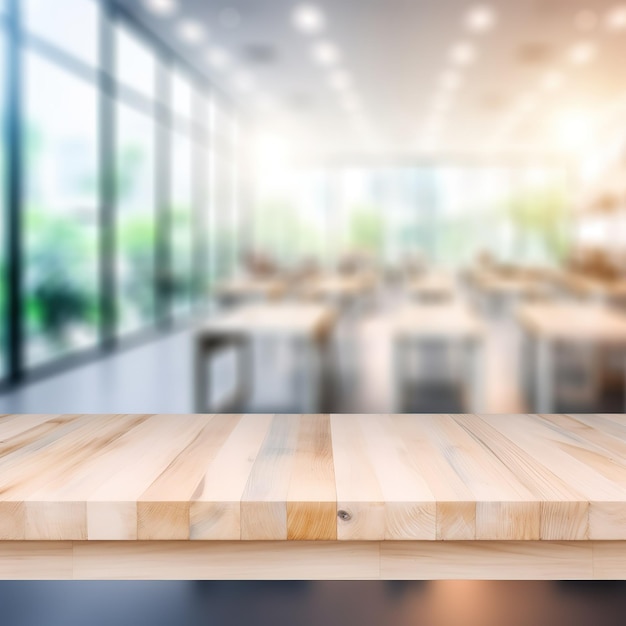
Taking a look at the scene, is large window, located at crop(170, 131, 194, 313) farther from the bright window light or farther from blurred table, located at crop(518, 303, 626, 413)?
blurred table, located at crop(518, 303, 626, 413)

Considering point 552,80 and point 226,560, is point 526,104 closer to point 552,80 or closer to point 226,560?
point 552,80

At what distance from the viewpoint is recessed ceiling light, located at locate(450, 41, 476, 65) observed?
480 centimetres

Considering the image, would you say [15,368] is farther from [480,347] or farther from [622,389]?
[622,389]

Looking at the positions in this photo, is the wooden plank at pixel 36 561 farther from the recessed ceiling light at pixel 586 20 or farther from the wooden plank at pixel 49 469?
the recessed ceiling light at pixel 586 20

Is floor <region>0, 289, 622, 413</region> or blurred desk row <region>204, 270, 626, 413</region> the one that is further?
floor <region>0, 289, 622, 413</region>

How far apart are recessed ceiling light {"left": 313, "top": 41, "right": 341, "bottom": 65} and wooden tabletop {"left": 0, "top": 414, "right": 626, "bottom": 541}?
4401 millimetres

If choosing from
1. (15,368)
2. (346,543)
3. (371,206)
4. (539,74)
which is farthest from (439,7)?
(346,543)

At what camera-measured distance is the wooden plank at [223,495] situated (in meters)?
0.62

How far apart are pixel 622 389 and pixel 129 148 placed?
3677mm

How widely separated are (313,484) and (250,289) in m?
3.26

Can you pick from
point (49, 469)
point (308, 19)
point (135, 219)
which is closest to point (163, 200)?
point (135, 219)

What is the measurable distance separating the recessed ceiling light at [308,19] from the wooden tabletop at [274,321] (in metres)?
2.29

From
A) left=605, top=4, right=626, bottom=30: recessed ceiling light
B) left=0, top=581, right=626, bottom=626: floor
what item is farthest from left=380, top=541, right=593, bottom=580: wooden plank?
left=605, top=4, right=626, bottom=30: recessed ceiling light

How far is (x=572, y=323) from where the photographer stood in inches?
97.3
